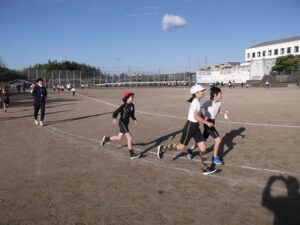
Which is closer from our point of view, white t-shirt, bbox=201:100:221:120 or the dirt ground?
the dirt ground

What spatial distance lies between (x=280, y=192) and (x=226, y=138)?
16.5ft

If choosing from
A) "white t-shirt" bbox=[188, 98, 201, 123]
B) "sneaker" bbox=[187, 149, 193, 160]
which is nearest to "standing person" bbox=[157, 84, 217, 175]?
"white t-shirt" bbox=[188, 98, 201, 123]

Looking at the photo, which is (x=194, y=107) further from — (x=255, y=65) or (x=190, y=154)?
(x=255, y=65)

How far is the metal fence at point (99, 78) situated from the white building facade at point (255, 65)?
6.83m

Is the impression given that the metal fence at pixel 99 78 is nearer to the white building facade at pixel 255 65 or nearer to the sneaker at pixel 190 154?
the white building facade at pixel 255 65

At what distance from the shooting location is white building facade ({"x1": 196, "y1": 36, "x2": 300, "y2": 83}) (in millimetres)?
88500

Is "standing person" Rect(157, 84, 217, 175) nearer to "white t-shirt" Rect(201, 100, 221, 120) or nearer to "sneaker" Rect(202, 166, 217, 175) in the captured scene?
"sneaker" Rect(202, 166, 217, 175)

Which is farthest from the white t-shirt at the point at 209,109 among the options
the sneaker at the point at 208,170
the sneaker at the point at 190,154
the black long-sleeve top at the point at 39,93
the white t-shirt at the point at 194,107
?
the black long-sleeve top at the point at 39,93

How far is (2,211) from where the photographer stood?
505 centimetres

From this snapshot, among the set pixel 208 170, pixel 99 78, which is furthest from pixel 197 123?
pixel 99 78

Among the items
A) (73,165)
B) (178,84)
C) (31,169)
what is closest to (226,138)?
(73,165)

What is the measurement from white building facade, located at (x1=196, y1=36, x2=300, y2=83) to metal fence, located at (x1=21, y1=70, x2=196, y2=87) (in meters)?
6.83

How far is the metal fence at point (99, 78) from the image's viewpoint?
75938 mm

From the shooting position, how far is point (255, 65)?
292 ft
